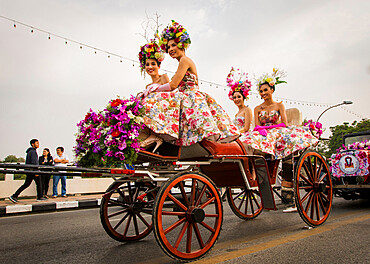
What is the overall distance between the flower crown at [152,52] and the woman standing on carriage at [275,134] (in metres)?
1.62

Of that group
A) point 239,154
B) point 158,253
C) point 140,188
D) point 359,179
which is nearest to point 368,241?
A: point 239,154

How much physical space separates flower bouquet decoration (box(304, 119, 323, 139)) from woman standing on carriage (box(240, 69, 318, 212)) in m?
0.29

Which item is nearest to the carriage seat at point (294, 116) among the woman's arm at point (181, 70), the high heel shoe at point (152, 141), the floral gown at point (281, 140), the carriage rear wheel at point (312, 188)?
the floral gown at point (281, 140)

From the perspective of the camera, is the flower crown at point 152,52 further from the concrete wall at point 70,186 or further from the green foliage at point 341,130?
the green foliage at point 341,130

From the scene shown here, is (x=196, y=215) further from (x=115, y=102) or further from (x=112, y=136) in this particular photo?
(x=115, y=102)

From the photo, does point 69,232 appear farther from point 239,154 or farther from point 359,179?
point 359,179

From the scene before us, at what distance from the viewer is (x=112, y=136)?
3.08 meters

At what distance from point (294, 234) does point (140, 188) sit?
2.12 metres

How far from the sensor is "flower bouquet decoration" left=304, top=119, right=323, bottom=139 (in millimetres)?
5426

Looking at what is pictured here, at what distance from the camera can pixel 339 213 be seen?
6297 mm

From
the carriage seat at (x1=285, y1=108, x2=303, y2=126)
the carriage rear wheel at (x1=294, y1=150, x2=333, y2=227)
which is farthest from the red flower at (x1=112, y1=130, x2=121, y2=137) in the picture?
the carriage seat at (x1=285, y1=108, x2=303, y2=126)

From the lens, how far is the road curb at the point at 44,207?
7.61 metres

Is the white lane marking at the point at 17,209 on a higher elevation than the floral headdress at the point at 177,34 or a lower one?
lower

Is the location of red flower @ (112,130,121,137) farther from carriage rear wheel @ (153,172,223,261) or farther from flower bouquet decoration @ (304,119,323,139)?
flower bouquet decoration @ (304,119,323,139)
